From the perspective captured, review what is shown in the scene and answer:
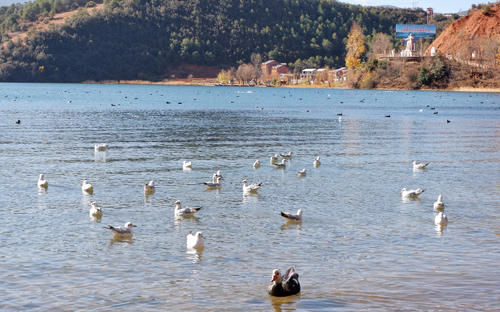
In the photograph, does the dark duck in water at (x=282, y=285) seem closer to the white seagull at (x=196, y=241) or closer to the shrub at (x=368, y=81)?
the white seagull at (x=196, y=241)

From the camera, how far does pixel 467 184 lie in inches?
1001

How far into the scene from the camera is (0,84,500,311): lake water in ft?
41.2

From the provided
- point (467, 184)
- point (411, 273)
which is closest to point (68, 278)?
point (411, 273)

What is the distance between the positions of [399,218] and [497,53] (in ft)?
512

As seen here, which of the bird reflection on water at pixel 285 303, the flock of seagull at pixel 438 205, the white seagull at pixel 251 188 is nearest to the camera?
the bird reflection on water at pixel 285 303

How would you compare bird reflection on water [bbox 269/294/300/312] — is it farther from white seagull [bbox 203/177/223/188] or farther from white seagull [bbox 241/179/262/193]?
white seagull [bbox 203/177/223/188]

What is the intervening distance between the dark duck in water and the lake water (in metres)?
0.18

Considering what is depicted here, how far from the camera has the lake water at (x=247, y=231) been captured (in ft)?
41.2

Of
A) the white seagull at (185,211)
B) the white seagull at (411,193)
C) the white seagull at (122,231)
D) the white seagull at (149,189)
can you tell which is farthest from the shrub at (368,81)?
the white seagull at (122,231)

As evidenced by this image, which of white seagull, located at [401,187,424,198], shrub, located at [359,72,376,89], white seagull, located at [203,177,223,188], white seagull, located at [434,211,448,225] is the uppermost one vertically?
shrub, located at [359,72,376,89]

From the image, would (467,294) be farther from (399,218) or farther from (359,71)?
(359,71)

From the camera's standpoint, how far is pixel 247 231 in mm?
17453

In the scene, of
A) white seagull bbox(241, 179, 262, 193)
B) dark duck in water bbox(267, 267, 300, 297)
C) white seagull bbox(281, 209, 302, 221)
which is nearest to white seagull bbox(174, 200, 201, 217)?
white seagull bbox(281, 209, 302, 221)

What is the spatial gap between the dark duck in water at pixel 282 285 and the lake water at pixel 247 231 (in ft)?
0.58
